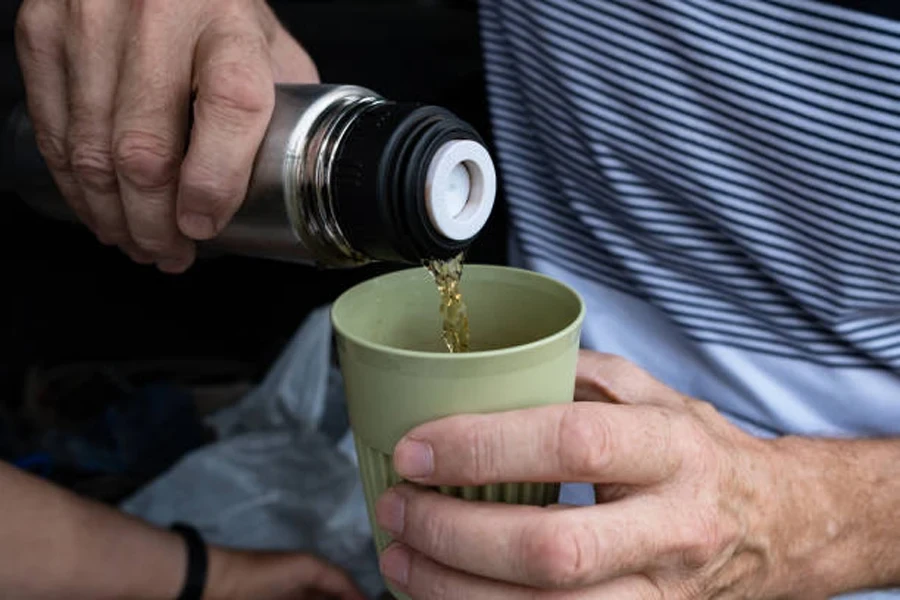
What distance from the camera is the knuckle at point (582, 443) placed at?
59 centimetres

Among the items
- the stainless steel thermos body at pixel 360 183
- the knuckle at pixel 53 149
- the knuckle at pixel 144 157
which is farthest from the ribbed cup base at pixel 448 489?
the knuckle at pixel 53 149

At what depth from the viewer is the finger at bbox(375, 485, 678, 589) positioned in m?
0.58

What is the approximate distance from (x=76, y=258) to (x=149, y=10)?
1007 mm

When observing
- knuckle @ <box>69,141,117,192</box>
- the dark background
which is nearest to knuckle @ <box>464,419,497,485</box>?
knuckle @ <box>69,141,117,192</box>

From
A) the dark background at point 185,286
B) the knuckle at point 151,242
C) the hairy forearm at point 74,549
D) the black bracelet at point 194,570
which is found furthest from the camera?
the dark background at point 185,286

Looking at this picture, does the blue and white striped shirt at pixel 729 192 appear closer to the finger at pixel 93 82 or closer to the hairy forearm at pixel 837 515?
the hairy forearm at pixel 837 515

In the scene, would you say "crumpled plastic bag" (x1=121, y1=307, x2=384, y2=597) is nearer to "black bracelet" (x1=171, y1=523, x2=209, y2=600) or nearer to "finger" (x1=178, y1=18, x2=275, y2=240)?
"black bracelet" (x1=171, y1=523, x2=209, y2=600)

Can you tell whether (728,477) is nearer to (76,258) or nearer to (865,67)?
(865,67)

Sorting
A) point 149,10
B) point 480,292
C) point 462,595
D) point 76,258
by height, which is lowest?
point 76,258

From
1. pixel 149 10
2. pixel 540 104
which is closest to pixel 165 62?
pixel 149 10

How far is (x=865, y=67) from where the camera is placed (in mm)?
772

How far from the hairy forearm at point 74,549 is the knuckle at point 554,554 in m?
0.50

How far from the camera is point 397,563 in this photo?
0.65 m

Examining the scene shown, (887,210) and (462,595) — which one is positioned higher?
(887,210)
